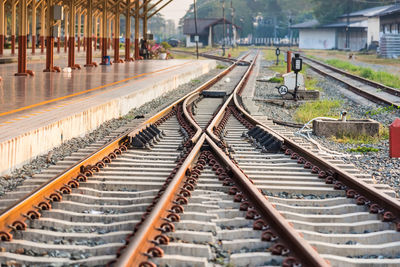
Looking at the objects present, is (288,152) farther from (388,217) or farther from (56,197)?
(56,197)

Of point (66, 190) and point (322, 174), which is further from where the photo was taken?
point (322, 174)

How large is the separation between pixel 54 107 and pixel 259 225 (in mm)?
7767

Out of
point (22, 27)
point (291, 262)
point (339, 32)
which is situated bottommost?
point (291, 262)

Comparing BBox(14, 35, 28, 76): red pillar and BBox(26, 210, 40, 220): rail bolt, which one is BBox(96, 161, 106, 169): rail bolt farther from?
BBox(14, 35, 28, 76): red pillar

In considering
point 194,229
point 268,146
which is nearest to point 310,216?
point 194,229

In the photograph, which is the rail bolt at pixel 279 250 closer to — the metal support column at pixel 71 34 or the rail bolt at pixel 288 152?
the rail bolt at pixel 288 152

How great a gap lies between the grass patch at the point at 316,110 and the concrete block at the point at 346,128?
242 cm

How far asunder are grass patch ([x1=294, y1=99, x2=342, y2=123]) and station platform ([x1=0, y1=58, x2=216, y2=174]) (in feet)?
13.0

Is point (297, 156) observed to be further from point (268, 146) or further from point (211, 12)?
point (211, 12)

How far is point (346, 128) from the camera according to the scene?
39.0 ft

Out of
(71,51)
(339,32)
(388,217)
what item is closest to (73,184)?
(388,217)

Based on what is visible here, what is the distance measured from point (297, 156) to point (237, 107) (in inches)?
271

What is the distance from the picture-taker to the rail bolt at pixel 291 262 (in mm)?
4297

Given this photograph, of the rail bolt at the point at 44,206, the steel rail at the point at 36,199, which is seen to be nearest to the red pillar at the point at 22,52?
the steel rail at the point at 36,199
